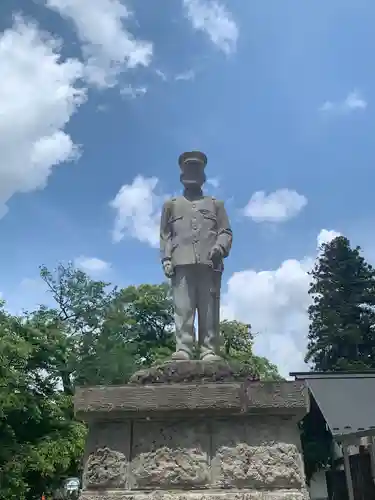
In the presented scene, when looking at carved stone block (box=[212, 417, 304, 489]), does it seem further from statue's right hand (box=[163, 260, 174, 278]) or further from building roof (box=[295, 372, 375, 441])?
building roof (box=[295, 372, 375, 441])

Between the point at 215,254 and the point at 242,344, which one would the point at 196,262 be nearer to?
the point at 215,254

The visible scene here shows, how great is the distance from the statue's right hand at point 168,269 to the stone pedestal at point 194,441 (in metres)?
1.55

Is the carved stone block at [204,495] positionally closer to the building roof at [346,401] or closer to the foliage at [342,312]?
the building roof at [346,401]

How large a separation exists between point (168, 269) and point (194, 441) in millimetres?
2007

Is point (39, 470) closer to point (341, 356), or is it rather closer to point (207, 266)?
point (207, 266)

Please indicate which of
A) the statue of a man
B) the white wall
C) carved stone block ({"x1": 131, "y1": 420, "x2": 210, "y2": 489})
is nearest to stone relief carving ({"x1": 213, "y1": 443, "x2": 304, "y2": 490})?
carved stone block ({"x1": 131, "y1": 420, "x2": 210, "y2": 489})

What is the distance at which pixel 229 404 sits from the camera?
4492mm

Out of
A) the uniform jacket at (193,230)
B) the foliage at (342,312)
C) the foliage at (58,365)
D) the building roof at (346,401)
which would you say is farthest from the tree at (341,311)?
the uniform jacket at (193,230)

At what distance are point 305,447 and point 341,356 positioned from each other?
824 cm

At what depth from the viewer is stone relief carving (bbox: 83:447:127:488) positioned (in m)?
4.49

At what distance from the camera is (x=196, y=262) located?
5797mm

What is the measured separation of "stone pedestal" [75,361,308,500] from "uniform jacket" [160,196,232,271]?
5.35 feet

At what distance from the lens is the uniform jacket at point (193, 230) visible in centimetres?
588

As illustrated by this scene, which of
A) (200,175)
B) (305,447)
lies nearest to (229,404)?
(200,175)
